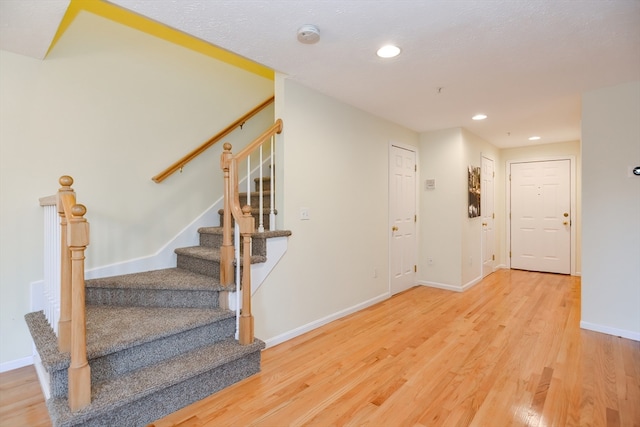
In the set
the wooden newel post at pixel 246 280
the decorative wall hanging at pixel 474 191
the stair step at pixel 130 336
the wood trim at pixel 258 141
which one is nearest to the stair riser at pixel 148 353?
the stair step at pixel 130 336

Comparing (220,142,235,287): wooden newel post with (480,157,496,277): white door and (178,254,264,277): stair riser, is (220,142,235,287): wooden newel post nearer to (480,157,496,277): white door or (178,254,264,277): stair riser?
(178,254,264,277): stair riser

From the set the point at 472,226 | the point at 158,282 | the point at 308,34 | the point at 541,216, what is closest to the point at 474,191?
the point at 472,226

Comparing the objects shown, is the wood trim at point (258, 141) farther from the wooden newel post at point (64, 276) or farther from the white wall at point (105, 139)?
the wooden newel post at point (64, 276)

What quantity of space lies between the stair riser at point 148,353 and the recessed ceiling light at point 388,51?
7.37 ft

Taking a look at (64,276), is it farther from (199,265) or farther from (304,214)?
(304,214)

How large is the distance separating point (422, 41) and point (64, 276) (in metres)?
2.62

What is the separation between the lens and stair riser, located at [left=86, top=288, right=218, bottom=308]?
2.42 meters

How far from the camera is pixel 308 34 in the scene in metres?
2.02

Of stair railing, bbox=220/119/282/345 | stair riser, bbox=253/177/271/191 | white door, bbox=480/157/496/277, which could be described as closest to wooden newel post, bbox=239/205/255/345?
stair railing, bbox=220/119/282/345

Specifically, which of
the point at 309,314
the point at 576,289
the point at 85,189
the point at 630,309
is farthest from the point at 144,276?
the point at 576,289

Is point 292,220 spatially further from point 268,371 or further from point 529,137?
point 529,137

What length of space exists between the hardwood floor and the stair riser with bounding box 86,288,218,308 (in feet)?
2.01

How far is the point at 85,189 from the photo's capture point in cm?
256

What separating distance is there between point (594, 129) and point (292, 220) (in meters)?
3.06
